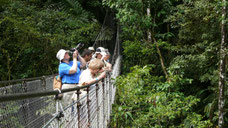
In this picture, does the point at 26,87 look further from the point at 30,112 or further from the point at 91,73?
the point at 30,112

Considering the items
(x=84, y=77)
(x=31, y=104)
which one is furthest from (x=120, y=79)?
(x=31, y=104)

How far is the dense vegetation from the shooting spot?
355 centimetres

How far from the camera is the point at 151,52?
5.62 metres

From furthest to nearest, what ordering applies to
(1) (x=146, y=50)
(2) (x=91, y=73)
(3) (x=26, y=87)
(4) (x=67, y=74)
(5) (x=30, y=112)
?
(1) (x=146, y=50) < (3) (x=26, y=87) < (4) (x=67, y=74) < (2) (x=91, y=73) < (5) (x=30, y=112)

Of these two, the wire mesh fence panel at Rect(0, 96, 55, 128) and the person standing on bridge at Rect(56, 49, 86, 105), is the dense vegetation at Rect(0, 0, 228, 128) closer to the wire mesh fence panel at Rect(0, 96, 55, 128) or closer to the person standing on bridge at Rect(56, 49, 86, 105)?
the person standing on bridge at Rect(56, 49, 86, 105)

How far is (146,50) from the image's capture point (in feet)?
18.2

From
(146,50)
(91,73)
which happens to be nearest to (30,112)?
(91,73)

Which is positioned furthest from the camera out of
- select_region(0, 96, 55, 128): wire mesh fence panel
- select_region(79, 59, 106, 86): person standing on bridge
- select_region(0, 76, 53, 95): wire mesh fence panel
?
select_region(0, 76, 53, 95): wire mesh fence panel

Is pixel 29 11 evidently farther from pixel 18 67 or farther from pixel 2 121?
pixel 2 121

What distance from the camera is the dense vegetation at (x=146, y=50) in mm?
3551

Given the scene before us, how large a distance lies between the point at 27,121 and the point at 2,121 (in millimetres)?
224

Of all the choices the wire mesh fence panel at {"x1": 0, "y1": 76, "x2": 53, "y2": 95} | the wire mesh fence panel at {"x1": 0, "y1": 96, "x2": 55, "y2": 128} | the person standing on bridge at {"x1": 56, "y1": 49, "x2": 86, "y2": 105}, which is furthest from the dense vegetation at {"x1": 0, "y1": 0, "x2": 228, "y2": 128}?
the wire mesh fence panel at {"x1": 0, "y1": 96, "x2": 55, "y2": 128}

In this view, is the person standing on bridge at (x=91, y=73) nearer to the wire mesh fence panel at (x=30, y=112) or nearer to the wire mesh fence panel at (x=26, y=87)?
the wire mesh fence panel at (x=30, y=112)

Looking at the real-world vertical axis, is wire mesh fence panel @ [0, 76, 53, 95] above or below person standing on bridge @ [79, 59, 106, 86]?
below
